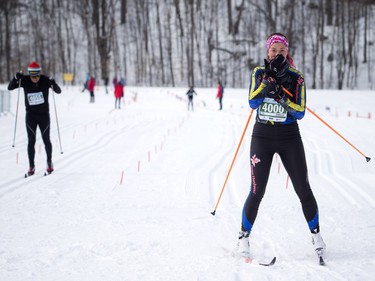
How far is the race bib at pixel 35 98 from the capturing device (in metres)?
6.83

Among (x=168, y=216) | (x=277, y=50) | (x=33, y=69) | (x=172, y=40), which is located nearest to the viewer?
(x=277, y=50)

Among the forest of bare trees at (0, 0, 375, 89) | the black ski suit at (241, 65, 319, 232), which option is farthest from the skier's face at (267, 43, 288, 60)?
the forest of bare trees at (0, 0, 375, 89)

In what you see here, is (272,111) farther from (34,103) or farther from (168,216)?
(34,103)

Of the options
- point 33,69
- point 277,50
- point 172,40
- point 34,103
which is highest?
point 172,40

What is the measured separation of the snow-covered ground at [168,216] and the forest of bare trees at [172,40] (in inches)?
1513

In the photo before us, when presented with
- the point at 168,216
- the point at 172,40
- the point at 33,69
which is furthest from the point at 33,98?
the point at 172,40

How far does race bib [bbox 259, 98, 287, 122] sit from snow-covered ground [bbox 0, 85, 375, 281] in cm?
141

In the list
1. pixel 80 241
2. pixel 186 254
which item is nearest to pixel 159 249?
pixel 186 254

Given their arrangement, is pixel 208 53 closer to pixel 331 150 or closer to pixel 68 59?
pixel 68 59

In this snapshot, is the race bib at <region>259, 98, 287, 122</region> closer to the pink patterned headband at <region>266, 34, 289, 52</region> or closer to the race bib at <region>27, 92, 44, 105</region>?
the pink patterned headband at <region>266, 34, 289, 52</region>

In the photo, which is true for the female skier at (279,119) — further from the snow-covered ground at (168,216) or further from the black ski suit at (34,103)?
the black ski suit at (34,103)

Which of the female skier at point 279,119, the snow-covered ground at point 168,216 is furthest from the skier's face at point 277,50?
the snow-covered ground at point 168,216

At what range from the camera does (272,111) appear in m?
3.55

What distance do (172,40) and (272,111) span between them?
50808mm
